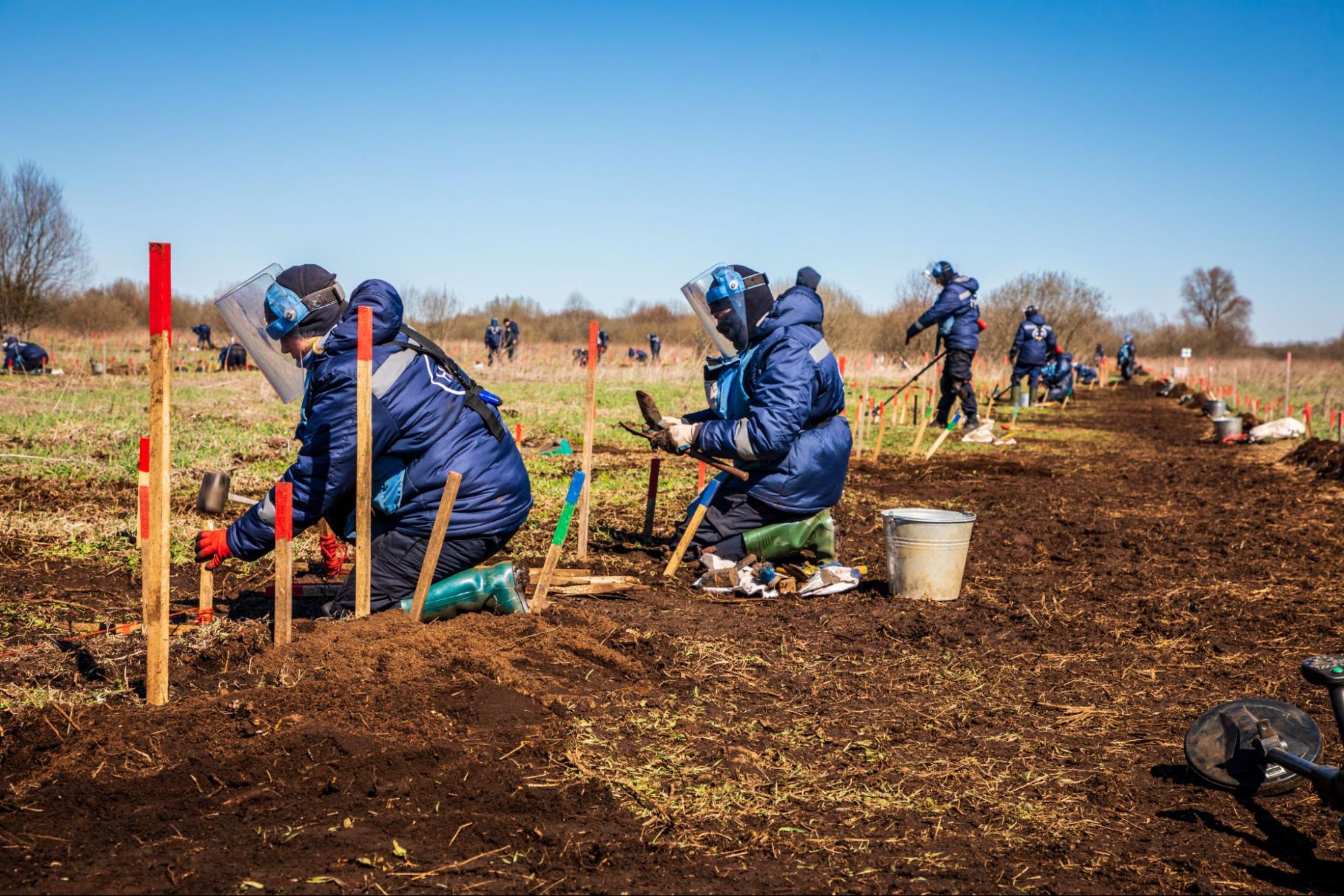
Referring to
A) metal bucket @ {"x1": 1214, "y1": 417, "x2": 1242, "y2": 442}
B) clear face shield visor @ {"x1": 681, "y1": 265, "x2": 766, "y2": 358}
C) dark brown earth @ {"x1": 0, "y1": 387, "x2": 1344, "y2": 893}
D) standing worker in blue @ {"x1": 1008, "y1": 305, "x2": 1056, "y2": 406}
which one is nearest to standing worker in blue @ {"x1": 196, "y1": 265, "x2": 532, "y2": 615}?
dark brown earth @ {"x1": 0, "y1": 387, "x2": 1344, "y2": 893}

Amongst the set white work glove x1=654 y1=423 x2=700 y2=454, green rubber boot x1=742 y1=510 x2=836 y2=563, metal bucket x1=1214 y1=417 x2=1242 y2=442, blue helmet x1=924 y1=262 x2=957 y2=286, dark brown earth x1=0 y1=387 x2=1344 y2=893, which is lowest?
dark brown earth x1=0 y1=387 x2=1344 y2=893

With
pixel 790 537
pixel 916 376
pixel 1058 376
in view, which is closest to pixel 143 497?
pixel 790 537

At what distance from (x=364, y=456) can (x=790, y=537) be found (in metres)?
3.03

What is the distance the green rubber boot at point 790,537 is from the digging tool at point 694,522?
0.30m

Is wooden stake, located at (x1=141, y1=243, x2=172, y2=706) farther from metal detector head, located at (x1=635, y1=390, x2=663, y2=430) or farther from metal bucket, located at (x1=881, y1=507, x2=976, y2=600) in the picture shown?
metal bucket, located at (x1=881, y1=507, x2=976, y2=600)

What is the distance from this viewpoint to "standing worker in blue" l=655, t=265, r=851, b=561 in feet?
21.3

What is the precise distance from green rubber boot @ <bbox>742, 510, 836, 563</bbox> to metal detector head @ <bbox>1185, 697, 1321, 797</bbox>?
3.15 meters

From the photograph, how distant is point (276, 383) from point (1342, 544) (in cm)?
799

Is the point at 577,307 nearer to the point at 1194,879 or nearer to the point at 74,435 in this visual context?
the point at 74,435

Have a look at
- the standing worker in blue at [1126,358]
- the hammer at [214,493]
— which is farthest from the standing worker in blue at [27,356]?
the standing worker in blue at [1126,358]

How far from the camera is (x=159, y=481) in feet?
12.1

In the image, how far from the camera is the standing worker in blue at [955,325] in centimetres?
1655

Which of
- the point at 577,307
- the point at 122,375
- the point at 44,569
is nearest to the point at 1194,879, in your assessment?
the point at 44,569

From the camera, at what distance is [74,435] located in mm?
12617
